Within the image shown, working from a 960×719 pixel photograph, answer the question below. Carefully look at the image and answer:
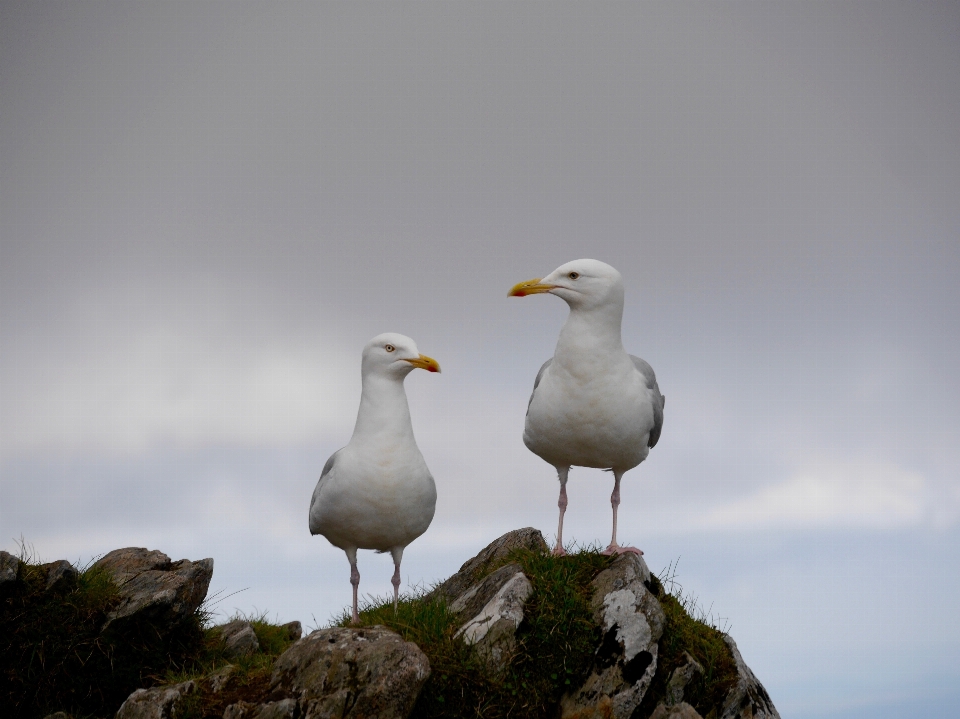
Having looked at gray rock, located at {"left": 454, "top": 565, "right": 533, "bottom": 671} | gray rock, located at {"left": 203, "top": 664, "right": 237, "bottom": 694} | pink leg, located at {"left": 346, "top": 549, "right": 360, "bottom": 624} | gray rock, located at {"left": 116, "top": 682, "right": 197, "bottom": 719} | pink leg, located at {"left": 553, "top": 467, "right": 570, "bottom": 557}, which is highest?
pink leg, located at {"left": 553, "top": 467, "right": 570, "bottom": 557}

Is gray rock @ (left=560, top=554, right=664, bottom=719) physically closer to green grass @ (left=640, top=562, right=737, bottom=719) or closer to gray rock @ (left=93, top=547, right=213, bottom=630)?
green grass @ (left=640, top=562, right=737, bottom=719)

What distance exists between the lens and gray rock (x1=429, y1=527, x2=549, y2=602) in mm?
14680

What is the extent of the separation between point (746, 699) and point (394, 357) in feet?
20.6

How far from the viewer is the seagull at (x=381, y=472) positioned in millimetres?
12648

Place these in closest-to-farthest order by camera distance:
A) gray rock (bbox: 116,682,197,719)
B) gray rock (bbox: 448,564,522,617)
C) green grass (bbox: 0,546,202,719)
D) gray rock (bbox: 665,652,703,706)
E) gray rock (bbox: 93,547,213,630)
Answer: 1. gray rock (bbox: 116,682,197,719)
2. gray rock (bbox: 665,652,703,706)
3. gray rock (bbox: 448,564,522,617)
4. green grass (bbox: 0,546,202,719)
5. gray rock (bbox: 93,547,213,630)

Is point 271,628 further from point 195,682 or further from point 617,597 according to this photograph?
point 617,597

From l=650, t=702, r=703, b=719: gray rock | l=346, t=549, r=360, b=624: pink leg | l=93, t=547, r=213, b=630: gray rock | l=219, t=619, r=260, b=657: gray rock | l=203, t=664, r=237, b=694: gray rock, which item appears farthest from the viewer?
l=219, t=619, r=260, b=657: gray rock

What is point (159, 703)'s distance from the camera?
37.0 feet

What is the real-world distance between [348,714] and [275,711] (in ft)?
2.62

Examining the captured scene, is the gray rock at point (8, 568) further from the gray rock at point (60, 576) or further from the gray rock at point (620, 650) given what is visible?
the gray rock at point (620, 650)

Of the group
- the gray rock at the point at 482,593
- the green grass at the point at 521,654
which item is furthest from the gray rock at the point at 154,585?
the gray rock at the point at 482,593

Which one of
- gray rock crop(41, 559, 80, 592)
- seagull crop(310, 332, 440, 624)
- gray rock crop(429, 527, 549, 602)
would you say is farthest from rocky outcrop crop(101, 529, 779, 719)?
gray rock crop(41, 559, 80, 592)

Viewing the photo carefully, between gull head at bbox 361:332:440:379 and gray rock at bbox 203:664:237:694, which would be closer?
gray rock at bbox 203:664:237:694

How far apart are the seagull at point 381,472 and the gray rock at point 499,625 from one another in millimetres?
1609
